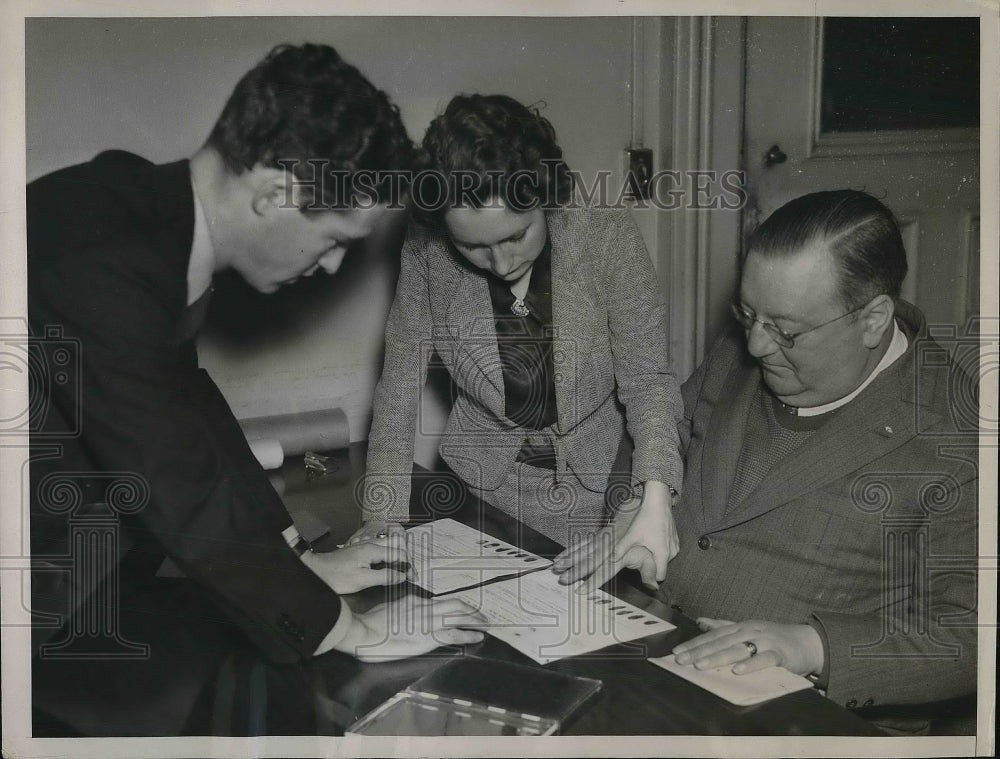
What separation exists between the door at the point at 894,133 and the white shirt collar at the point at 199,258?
844 mm

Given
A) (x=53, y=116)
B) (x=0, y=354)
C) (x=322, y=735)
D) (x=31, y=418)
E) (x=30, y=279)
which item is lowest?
(x=322, y=735)

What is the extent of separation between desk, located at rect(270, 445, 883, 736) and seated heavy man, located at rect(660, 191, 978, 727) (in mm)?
137

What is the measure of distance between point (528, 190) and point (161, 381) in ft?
2.10

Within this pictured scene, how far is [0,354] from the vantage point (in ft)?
4.50

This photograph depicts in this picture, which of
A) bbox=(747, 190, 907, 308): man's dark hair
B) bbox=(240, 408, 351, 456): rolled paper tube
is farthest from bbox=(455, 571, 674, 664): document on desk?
bbox=(747, 190, 907, 308): man's dark hair

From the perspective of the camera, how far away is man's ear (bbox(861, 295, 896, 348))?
4.33ft

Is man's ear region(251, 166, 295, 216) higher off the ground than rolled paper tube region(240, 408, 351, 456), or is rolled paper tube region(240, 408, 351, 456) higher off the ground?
man's ear region(251, 166, 295, 216)

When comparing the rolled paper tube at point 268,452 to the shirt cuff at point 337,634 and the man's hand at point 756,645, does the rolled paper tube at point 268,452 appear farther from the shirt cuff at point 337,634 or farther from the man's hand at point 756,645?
the man's hand at point 756,645

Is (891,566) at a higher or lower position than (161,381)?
lower

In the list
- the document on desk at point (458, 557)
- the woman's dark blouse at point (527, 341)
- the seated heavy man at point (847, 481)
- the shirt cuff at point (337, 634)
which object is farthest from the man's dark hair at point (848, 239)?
the shirt cuff at point (337, 634)

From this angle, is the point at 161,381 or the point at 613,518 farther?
the point at 613,518

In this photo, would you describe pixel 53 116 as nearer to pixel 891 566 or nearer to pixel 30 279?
pixel 30 279

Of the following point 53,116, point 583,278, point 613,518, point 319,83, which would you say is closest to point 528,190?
point 583,278

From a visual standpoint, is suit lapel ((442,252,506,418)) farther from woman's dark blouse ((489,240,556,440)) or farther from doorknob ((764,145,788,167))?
doorknob ((764,145,788,167))
